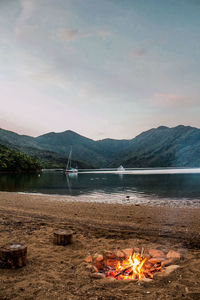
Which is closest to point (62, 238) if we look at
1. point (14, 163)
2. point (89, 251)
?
point (89, 251)

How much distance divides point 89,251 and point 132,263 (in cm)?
244

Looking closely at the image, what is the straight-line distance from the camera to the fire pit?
306 inches

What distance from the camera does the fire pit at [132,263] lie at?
25.5 ft

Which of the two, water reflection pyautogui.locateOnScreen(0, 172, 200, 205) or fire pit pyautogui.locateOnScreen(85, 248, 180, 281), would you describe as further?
water reflection pyautogui.locateOnScreen(0, 172, 200, 205)

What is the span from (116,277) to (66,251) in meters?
3.17

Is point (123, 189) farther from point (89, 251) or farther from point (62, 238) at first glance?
point (89, 251)

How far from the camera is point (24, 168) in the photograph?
13662 centimetres

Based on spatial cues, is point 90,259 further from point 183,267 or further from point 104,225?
point 104,225

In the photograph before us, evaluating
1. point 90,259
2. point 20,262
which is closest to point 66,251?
point 90,259

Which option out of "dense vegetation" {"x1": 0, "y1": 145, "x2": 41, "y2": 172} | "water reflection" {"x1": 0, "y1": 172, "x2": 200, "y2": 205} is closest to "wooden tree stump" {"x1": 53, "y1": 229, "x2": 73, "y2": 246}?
"water reflection" {"x1": 0, "y1": 172, "x2": 200, "y2": 205}

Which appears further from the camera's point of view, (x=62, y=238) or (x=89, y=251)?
(x=62, y=238)

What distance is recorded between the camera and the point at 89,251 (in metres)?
10.1

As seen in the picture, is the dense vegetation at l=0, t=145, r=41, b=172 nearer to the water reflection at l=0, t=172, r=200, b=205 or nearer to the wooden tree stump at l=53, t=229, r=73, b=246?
the water reflection at l=0, t=172, r=200, b=205

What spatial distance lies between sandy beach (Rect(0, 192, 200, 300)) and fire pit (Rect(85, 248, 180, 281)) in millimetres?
369
